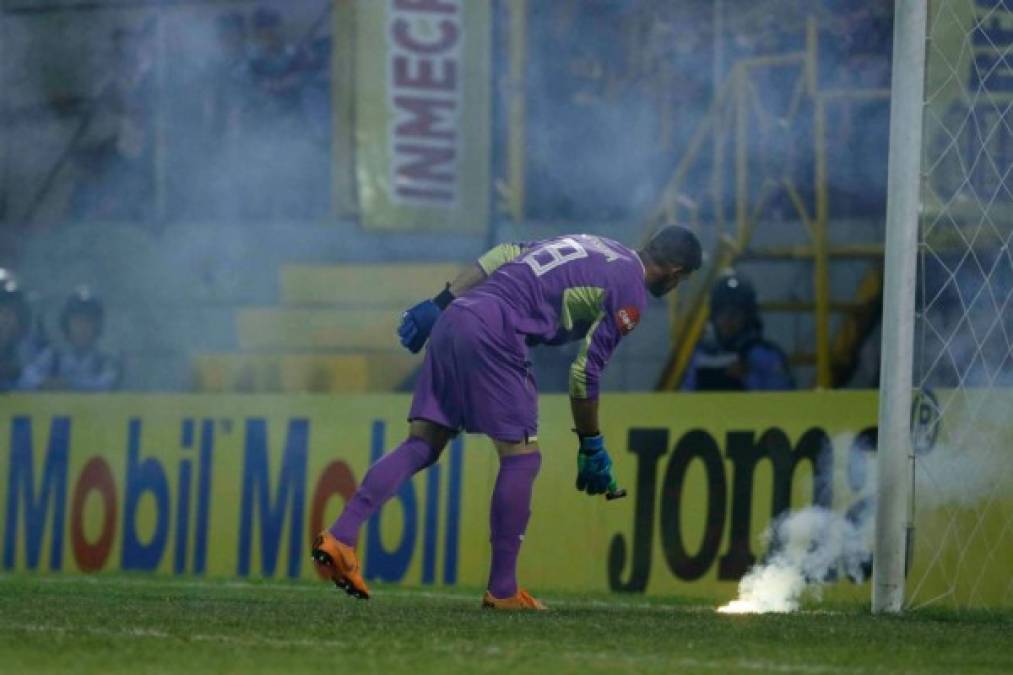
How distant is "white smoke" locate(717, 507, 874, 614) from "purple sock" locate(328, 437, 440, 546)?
2362mm

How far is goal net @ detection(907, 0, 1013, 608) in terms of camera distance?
952 centimetres

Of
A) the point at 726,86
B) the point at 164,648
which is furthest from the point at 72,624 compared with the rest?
the point at 726,86

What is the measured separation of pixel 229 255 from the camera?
17.7m

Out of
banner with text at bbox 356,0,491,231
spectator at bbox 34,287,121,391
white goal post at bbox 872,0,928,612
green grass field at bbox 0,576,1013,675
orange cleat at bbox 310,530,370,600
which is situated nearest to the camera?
green grass field at bbox 0,576,1013,675

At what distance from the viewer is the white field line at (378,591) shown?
31.4 ft

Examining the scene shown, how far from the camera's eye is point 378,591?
11.1 meters

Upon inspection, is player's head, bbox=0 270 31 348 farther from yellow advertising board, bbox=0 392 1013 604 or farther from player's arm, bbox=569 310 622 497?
player's arm, bbox=569 310 622 497

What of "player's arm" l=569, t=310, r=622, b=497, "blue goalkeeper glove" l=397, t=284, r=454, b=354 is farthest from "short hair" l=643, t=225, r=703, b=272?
"blue goalkeeper glove" l=397, t=284, r=454, b=354

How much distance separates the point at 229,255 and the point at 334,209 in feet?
3.71

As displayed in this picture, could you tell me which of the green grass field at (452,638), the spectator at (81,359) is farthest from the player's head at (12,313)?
the green grass field at (452,638)

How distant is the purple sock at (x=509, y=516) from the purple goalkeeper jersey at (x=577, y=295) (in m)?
0.33

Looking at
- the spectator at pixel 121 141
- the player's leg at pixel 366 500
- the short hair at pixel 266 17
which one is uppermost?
the short hair at pixel 266 17

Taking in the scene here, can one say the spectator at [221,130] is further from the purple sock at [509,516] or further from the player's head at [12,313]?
the purple sock at [509,516]

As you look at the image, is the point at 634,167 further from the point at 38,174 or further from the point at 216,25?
the point at 38,174
